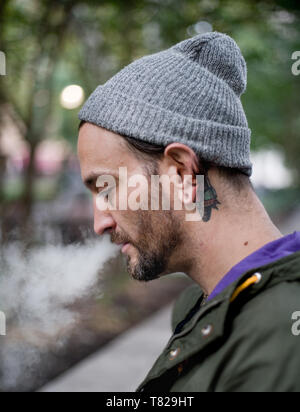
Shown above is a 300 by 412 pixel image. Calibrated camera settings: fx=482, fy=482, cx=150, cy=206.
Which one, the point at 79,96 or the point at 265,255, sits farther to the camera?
the point at 79,96

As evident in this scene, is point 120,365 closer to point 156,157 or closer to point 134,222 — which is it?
point 134,222

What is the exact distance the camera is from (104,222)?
5.16ft

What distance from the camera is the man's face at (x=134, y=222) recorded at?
58.6 inches

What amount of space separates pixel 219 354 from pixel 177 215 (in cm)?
45

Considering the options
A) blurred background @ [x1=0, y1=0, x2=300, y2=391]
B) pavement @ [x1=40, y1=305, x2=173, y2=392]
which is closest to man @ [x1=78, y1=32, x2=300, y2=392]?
blurred background @ [x1=0, y1=0, x2=300, y2=391]

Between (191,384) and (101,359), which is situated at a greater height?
(191,384)

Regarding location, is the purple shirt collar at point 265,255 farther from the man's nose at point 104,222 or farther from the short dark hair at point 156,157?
the man's nose at point 104,222

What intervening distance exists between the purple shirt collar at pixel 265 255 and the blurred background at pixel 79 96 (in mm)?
2588

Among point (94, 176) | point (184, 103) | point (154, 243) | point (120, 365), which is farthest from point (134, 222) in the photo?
point (120, 365)

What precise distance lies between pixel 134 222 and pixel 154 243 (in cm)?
9

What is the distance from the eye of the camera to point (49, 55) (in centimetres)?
620

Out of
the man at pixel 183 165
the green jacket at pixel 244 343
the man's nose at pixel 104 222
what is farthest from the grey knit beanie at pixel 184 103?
the green jacket at pixel 244 343

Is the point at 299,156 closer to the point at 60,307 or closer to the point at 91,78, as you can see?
the point at 91,78

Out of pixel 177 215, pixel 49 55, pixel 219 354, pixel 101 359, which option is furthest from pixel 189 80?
pixel 49 55
